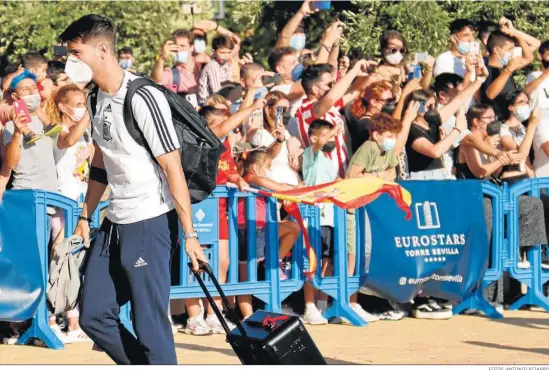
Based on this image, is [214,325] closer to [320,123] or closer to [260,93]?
[320,123]

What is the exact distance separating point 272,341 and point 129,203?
102 cm

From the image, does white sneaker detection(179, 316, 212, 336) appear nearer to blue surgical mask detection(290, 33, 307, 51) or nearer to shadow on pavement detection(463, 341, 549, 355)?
shadow on pavement detection(463, 341, 549, 355)

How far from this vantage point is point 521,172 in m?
12.5

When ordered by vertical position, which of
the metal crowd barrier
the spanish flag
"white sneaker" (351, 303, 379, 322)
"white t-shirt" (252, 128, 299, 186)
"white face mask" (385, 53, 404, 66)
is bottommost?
"white sneaker" (351, 303, 379, 322)

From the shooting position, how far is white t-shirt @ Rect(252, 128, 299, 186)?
36.8 ft

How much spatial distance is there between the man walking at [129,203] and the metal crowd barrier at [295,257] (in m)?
3.05

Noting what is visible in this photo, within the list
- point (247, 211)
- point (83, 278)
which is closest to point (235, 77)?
point (247, 211)

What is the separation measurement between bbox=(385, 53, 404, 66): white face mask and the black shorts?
2.69 m

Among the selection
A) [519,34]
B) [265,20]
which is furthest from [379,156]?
[265,20]

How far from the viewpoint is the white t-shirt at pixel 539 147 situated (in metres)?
12.9

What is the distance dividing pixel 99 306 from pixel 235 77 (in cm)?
747

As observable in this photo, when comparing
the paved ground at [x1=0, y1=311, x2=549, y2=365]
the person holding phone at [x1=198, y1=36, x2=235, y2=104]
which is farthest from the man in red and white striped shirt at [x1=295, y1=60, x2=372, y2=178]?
the paved ground at [x1=0, y1=311, x2=549, y2=365]

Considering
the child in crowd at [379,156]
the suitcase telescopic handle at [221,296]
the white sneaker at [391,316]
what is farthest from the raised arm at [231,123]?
the suitcase telescopic handle at [221,296]

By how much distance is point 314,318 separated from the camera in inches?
442
